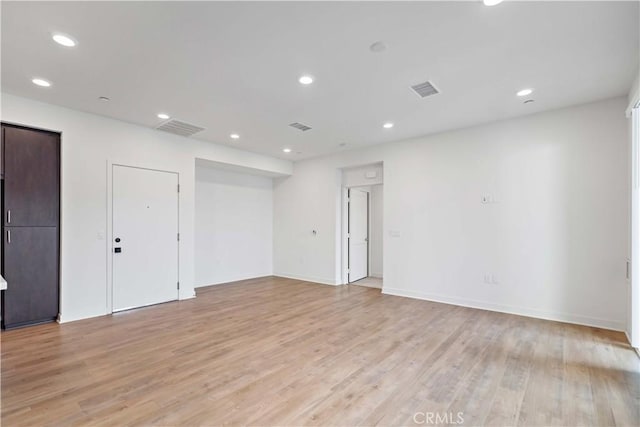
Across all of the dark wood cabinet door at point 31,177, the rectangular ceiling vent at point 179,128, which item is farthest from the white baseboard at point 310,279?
the dark wood cabinet door at point 31,177

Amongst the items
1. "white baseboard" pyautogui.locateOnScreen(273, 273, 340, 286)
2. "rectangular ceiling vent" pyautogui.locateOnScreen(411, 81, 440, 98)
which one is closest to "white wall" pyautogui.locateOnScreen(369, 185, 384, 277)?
"white baseboard" pyautogui.locateOnScreen(273, 273, 340, 286)

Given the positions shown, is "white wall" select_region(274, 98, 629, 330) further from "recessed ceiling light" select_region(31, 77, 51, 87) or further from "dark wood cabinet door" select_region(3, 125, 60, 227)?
"dark wood cabinet door" select_region(3, 125, 60, 227)

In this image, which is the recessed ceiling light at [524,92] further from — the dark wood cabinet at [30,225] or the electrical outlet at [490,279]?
the dark wood cabinet at [30,225]

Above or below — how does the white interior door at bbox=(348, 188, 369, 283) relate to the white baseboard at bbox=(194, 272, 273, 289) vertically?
above

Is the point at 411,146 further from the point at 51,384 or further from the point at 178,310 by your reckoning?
the point at 51,384

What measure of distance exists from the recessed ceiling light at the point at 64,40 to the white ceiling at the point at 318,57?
53 millimetres

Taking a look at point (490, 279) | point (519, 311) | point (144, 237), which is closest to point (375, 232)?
point (490, 279)

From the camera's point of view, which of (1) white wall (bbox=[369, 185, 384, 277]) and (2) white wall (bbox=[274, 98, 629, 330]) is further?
(1) white wall (bbox=[369, 185, 384, 277])

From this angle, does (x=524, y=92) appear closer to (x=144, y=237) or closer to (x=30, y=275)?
(x=144, y=237)

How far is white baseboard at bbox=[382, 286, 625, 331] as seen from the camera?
3.78 metres

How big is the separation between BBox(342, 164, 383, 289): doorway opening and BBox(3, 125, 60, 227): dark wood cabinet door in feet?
16.4

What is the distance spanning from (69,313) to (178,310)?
135 centimetres

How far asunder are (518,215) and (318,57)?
145 inches

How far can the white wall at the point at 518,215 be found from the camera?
3.80 metres
